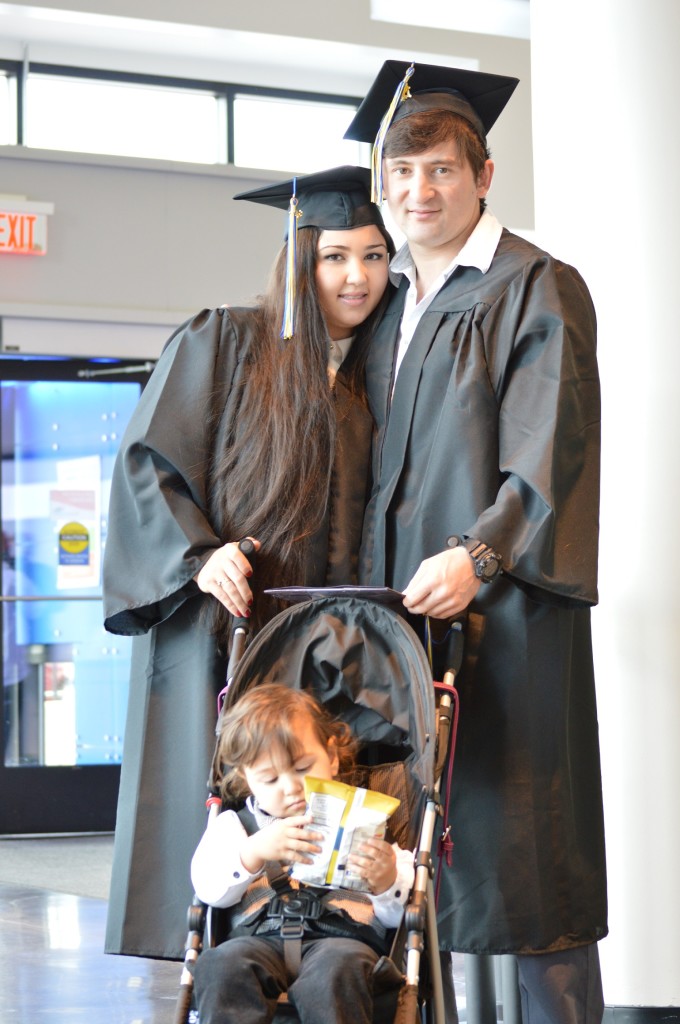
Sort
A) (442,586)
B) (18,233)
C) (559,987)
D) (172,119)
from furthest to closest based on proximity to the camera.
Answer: (172,119) → (18,233) → (559,987) → (442,586)

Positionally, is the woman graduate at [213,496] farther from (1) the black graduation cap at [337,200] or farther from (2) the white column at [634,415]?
(2) the white column at [634,415]

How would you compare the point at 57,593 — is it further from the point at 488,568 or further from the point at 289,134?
the point at 488,568

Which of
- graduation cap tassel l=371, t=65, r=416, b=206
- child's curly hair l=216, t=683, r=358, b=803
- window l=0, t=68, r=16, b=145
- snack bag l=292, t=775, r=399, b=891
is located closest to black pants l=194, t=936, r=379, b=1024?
snack bag l=292, t=775, r=399, b=891

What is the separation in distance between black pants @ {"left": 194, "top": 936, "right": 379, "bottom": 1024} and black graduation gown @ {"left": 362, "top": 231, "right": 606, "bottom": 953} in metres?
0.56

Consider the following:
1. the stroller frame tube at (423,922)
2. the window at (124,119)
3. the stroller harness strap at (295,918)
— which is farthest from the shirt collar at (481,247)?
the window at (124,119)

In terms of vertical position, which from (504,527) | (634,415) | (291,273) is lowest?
(504,527)

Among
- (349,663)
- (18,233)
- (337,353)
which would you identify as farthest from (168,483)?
(18,233)

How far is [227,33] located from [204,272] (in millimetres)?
1197

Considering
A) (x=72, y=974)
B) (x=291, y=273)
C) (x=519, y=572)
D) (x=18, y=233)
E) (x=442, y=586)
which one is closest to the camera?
(x=442, y=586)

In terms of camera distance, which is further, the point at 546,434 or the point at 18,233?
the point at 18,233

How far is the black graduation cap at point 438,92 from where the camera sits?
9.09 feet

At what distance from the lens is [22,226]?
264 inches

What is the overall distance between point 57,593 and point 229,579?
4.81 meters

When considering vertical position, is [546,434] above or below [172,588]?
above
